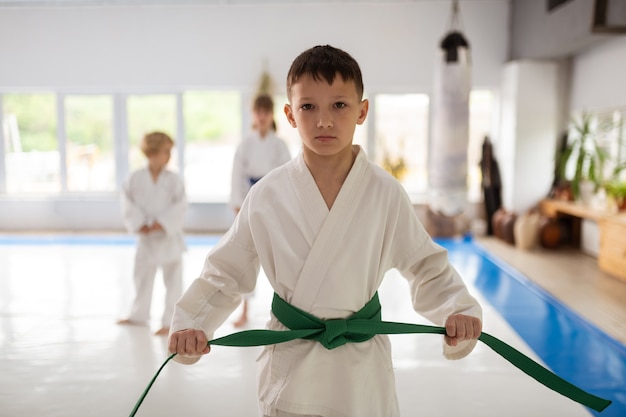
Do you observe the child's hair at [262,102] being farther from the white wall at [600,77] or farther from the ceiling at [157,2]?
the ceiling at [157,2]

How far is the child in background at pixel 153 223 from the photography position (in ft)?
11.9

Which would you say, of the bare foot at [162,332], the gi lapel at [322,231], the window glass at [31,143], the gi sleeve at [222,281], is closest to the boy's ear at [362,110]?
the gi lapel at [322,231]

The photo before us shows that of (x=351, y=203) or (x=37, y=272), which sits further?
(x=37, y=272)

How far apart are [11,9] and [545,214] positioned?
6.88 metres

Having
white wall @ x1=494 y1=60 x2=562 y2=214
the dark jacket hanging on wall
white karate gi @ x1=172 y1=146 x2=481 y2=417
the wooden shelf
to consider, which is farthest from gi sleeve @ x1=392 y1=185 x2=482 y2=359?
the dark jacket hanging on wall

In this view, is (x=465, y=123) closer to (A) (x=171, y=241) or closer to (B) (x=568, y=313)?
(B) (x=568, y=313)

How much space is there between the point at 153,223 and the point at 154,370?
1.09 m

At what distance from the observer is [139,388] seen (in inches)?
103

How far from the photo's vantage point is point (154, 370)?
2826 mm

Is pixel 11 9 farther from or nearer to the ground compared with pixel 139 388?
farther from the ground

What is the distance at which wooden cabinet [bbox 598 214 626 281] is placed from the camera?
4.80 meters

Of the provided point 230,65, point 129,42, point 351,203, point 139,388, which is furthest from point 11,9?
point 351,203

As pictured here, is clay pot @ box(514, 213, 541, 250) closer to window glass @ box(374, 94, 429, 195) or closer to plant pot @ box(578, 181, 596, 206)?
plant pot @ box(578, 181, 596, 206)

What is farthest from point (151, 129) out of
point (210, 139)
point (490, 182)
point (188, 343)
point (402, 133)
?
point (188, 343)
